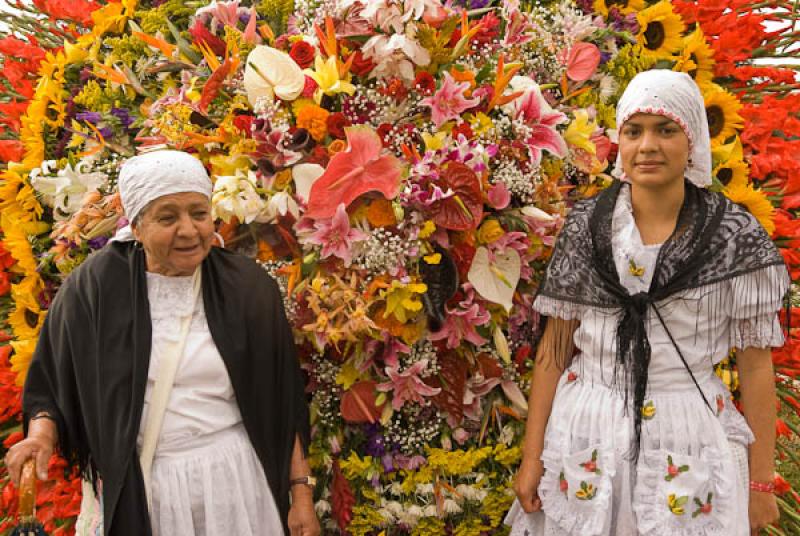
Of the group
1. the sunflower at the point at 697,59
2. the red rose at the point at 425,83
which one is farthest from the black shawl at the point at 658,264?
the sunflower at the point at 697,59

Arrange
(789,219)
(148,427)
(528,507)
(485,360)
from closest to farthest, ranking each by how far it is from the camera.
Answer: (148,427)
(528,507)
(485,360)
(789,219)

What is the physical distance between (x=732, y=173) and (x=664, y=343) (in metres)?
1.19

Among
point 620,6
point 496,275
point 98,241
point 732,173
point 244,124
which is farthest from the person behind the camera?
point 620,6

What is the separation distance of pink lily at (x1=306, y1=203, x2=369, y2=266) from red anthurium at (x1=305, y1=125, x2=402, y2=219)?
0.15 feet

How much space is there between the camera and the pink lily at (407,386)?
2.43m

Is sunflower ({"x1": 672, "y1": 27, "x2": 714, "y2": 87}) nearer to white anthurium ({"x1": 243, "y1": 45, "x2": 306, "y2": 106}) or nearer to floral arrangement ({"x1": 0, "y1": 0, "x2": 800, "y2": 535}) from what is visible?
floral arrangement ({"x1": 0, "y1": 0, "x2": 800, "y2": 535})

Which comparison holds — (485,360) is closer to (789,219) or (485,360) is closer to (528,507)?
(528,507)

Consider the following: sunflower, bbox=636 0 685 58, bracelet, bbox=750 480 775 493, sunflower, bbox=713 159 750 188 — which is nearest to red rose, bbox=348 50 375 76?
sunflower, bbox=636 0 685 58

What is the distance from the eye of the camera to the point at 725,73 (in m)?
3.16

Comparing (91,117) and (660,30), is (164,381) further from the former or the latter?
(660,30)

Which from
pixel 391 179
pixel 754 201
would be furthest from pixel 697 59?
pixel 391 179

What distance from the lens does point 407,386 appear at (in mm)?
2451

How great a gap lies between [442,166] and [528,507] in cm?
107

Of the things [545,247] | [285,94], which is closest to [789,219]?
[545,247]
